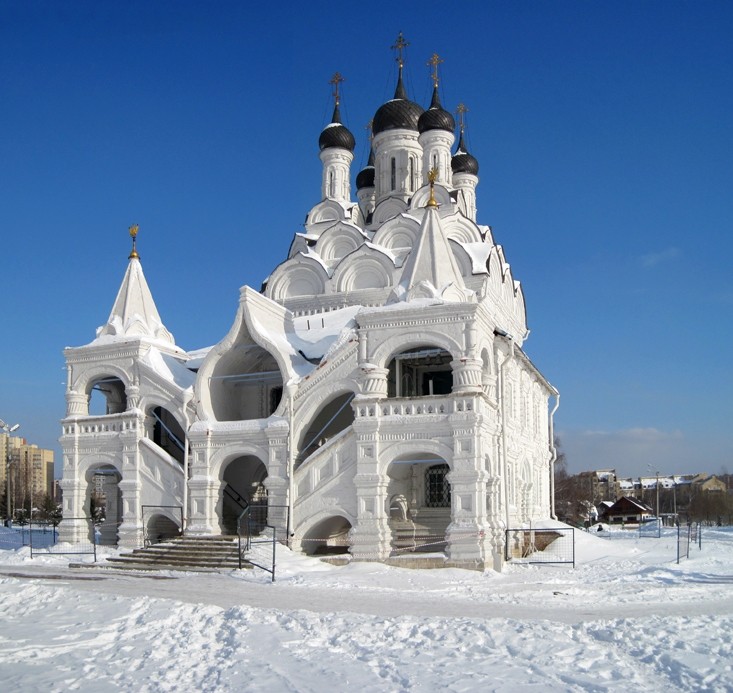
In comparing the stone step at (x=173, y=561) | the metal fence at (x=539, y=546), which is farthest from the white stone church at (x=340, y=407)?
the stone step at (x=173, y=561)

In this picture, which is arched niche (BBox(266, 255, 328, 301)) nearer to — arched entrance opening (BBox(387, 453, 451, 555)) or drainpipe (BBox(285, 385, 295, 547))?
drainpipe (BBox(285, 385, 295, 547))

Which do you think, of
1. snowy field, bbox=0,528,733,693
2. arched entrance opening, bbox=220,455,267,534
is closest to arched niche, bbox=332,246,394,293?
arched entrance opening, bbox=220,455,267,534

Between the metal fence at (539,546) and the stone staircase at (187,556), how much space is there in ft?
20.3

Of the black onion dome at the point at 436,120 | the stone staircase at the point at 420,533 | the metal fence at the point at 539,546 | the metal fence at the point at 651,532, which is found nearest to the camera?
the stone staircase at the point at 420,533

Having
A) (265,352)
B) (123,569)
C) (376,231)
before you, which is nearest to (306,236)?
(376,231)

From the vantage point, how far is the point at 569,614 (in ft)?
35.6

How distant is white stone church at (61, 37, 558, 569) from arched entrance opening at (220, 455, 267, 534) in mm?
55

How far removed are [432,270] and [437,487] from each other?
5.53m

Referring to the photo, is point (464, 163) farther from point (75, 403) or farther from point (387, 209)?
point (75, 403)

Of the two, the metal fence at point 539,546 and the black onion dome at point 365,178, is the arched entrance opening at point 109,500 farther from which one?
the black onion dome at point 365,178

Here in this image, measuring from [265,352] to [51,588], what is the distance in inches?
424

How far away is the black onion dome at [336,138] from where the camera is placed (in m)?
31.7

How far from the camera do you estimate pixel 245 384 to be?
23109 mm

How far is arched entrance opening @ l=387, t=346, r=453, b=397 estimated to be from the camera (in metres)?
21.8
